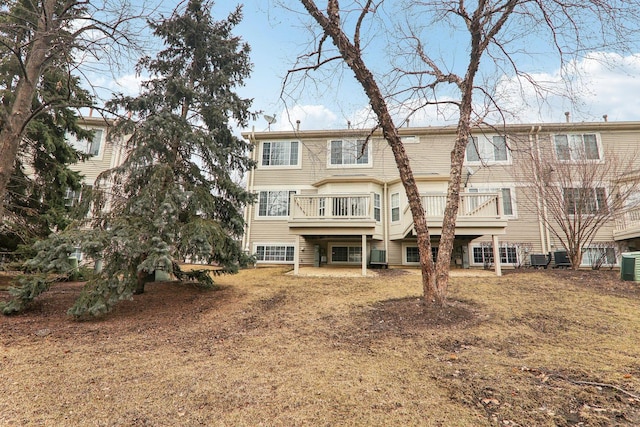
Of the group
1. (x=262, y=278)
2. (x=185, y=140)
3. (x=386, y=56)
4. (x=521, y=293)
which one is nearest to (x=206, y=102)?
(x=185, y=140)

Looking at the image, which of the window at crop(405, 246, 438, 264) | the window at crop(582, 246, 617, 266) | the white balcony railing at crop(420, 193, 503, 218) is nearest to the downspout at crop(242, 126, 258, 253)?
the window at crop(405, 246, 438, 264)

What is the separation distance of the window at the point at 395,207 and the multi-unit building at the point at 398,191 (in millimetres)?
44

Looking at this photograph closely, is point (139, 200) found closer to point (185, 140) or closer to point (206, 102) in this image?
point (185, 140)

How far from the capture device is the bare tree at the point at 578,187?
10742 mm

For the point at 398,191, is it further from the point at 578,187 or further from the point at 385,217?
the point at 578,187

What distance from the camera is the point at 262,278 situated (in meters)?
10.2

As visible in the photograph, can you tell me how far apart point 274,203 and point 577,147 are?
12.4 m

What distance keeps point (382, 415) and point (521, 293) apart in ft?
21.4

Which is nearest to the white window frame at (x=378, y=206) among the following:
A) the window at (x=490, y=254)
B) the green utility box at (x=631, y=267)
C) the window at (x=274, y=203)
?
the window at (x=274, y=203)

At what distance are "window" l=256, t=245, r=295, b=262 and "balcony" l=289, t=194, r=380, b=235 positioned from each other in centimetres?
387

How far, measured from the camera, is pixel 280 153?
15.5 meters

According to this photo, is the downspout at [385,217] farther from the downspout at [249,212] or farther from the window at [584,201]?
the window at [584,201]

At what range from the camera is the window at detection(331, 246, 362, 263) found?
563 inches

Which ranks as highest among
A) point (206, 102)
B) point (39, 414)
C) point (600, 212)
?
point (206, 102)
